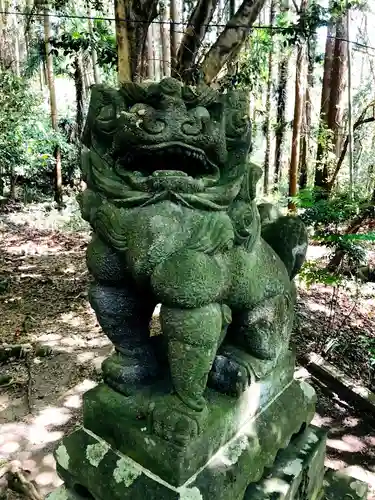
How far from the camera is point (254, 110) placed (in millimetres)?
8961

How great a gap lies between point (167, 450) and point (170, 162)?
2.37 ft

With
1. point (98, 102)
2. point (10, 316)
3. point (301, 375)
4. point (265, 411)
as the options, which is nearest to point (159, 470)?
point (265, 411)

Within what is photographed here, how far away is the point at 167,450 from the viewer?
114cm

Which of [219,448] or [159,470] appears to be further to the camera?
[219,448]

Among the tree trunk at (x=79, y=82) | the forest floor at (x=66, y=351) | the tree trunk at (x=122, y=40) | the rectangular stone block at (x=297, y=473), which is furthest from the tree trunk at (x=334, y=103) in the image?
the rectangular stone block at (x=297, y=473)

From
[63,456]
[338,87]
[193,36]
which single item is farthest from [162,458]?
[338,87]

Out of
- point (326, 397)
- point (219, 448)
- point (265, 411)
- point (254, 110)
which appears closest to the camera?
point (219, 448)

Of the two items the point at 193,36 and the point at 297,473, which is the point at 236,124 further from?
the point at 193,36

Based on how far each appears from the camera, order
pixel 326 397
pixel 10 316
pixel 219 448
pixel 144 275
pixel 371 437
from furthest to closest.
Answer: pixel 10 316
pixel 326 397
pixel 371 437
pixel 219 448
pixel 144 275

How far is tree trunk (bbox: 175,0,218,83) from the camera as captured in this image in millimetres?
4211

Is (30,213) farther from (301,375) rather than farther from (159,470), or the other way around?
(159,470)

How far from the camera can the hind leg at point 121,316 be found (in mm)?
1222

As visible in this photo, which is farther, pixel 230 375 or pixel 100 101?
pixel 230 375

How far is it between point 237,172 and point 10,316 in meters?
3.77
